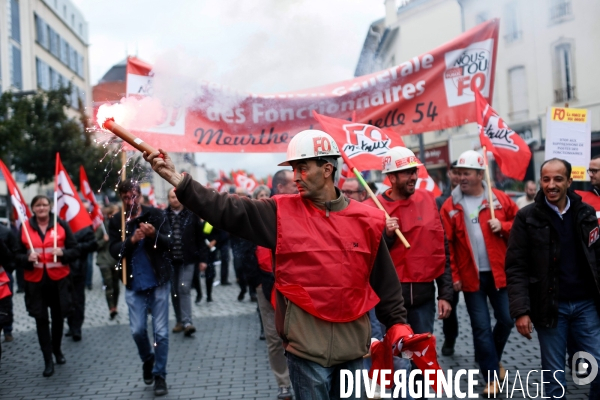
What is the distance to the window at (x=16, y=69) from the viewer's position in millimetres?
30692

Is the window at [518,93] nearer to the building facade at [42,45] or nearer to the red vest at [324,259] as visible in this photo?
the building facade at [42,45]

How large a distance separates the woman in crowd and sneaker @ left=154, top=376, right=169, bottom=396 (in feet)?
5.28

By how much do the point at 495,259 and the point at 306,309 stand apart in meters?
3.03

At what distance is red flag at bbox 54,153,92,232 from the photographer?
8133 millimetres

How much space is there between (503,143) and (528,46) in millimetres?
17827

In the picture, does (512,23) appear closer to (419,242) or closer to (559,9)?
(559,9)

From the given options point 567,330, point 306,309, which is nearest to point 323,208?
point 306,309

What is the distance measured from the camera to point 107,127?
3.15 m

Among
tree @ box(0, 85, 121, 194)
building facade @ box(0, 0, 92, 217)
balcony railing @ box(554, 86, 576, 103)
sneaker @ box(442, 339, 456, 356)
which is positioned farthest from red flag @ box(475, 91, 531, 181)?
building facade @ box(0, 0, 92, 217)

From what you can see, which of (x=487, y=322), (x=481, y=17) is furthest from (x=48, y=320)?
(x=481, y=17)

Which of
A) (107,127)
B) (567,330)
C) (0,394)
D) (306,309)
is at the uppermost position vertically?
(107,127)

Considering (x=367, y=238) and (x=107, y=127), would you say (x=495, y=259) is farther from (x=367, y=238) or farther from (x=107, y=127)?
(x=107, y=127)

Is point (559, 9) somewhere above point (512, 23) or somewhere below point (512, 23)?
below

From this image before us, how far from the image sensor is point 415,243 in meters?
5.00
